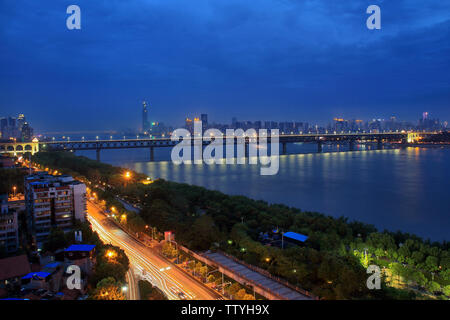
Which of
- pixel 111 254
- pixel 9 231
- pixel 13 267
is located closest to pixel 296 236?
pixel 111 254

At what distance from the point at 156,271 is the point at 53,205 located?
2.22 m

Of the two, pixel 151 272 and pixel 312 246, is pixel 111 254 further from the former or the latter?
pixel 312 246

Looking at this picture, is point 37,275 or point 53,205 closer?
point 37,275

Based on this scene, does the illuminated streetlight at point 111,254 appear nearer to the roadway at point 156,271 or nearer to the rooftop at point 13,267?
the roadway at point 156,271

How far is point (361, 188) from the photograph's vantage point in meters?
8.20

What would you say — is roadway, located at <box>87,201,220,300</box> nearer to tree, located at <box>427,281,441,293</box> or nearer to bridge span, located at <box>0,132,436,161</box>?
tree, located at <box>427,281,441,293</box>

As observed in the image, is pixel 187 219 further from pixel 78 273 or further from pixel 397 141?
pixel 397 141

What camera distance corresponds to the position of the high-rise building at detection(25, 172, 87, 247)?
14.3ft

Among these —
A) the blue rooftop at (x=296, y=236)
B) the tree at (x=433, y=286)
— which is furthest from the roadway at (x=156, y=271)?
the tree at (x=433, y=286)

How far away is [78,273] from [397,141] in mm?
22918
